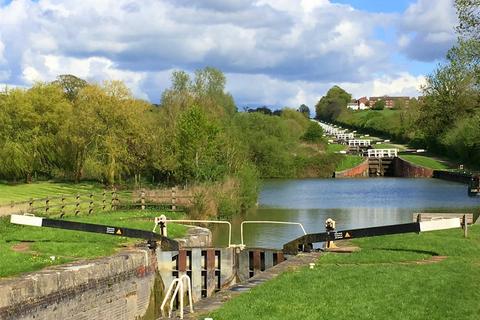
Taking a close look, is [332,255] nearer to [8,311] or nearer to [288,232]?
[8,311]

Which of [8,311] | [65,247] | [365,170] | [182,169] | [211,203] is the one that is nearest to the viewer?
[8,311]

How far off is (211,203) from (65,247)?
60.0 feet

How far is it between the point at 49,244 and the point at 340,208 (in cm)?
3385

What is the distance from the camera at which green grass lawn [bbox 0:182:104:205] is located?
4681 cm

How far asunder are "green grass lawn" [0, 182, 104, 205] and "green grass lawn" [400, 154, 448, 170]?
222 feet

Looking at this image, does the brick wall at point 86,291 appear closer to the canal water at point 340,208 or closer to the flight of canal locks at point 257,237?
the flight of canal locks at point 257,237

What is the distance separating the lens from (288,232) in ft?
110

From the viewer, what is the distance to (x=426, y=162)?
107688 mm

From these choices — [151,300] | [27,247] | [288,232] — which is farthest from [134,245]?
[288,232]

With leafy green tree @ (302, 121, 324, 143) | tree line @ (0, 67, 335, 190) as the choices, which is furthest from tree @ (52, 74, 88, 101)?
leafy green tree @ (302, 121, 324, 143)

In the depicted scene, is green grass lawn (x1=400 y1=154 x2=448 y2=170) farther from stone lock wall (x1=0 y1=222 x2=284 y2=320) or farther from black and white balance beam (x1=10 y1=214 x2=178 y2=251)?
black and white balance beam (x1=10 y1=214 x2=178 y2=251)

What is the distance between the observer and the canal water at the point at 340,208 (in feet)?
112

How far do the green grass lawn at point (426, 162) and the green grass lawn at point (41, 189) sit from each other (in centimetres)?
6768

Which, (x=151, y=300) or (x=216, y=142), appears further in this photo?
(x=216, y=142)
